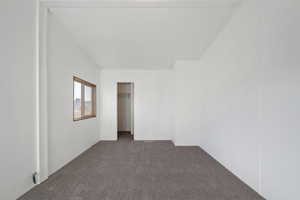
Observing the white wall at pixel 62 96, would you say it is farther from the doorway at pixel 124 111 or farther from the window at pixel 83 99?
the doorway at pixel 124 111

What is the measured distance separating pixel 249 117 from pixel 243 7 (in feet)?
5.53

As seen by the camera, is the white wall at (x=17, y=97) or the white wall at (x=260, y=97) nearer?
the white wall at (x=260, y=97)

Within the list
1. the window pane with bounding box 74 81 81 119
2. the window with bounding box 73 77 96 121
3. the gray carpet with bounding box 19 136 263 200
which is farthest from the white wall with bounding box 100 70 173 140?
the gray carpet with bounding box 19 136 263 200

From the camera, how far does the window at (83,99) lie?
3.67m

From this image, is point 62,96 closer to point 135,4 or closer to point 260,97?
point 135,4

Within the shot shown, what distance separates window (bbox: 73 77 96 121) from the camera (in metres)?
3.67

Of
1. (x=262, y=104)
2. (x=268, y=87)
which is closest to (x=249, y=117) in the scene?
(x=262, y=104)

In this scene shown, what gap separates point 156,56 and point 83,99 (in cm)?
235

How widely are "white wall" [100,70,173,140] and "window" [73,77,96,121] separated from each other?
1.43 feet

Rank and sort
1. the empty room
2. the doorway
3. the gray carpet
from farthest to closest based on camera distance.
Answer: the doorway < the gray carpet < the empty room

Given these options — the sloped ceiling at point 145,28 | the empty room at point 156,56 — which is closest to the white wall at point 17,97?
the empty room at point 156,56

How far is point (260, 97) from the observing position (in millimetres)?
1965

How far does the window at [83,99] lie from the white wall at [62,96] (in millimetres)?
234

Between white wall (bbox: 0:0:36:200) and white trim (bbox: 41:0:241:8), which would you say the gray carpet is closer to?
white wall (bbox: 0:0:36:200)
